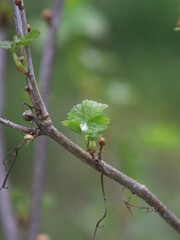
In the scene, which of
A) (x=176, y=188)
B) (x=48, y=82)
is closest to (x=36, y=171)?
(x=48, y=82)

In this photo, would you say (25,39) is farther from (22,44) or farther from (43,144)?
(43,144)

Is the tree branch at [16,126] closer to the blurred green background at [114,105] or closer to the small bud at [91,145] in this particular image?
the small bud at [91,145]

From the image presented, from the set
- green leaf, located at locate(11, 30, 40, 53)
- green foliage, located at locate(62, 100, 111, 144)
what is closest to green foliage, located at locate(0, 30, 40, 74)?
green leaf, located at locate(11, 30, 40, 53)

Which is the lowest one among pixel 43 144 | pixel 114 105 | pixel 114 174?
pixel 114 174

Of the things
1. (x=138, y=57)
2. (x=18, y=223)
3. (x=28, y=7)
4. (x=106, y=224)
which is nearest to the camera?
(x=18, y=223)

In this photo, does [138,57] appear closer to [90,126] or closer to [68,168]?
[68,168]

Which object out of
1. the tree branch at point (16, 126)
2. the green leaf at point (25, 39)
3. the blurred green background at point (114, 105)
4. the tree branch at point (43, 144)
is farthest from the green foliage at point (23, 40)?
the blurred green background at point (114, 105)

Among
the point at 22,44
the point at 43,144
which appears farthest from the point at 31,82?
the point at 43,144
